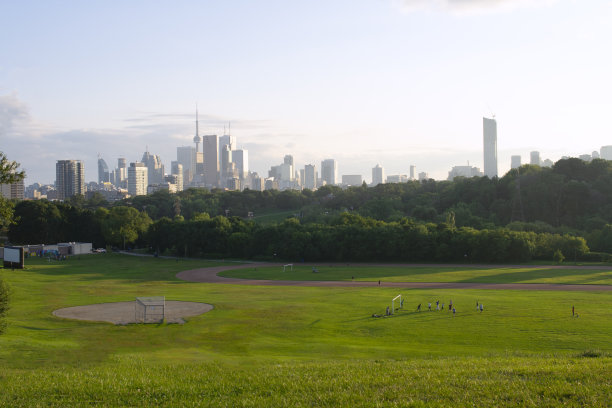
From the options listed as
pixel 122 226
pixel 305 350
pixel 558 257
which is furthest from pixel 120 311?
pixel 122 226

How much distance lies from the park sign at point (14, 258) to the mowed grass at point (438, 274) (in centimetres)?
2953

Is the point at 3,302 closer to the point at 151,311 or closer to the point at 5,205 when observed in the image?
the point at 5,205

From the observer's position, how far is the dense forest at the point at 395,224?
84.4m

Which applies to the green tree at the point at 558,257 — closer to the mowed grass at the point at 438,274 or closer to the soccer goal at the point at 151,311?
the mowed grass at the point at 438,274

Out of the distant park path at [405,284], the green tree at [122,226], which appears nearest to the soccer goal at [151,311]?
the distant park path at [405,284]

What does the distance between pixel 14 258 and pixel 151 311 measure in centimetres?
4576

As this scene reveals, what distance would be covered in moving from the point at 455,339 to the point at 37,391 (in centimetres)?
2375

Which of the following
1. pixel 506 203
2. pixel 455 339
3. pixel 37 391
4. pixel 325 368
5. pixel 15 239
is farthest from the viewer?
pixel 506 203

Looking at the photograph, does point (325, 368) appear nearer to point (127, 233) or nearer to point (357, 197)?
point (127, 233)

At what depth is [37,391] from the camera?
14.4 meters

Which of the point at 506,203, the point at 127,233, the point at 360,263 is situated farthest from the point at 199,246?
the point at 506,203

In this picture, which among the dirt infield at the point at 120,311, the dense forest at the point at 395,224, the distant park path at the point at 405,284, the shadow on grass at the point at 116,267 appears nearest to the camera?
the dirt infield at the point at 120,311

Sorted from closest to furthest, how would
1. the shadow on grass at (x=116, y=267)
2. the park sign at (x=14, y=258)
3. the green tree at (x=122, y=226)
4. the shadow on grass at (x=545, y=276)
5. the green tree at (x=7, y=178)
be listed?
1. the green tree at (x=7, y=178)
2. the shadow on grass at (x=545, y=276)
3. the shadow on grass at (x=116, y=267)
4. the park sign at (x=14, y=258)
5. the green tree at (x=122, y=226)

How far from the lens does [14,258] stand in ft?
239
